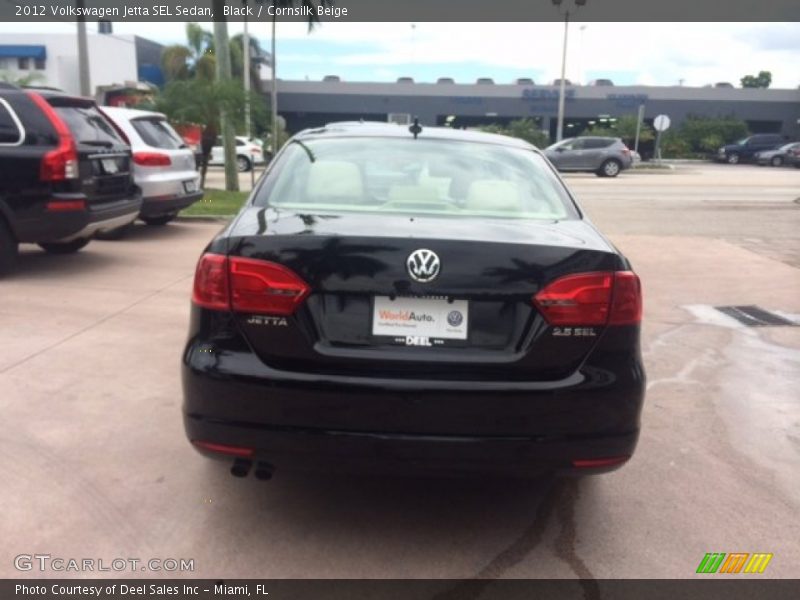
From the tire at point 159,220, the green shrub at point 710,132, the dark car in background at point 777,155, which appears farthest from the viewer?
the green shrub at point 710,132

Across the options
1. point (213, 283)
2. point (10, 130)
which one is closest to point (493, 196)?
point (213, 283)

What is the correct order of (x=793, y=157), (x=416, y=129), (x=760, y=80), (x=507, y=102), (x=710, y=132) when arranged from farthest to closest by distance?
1. (x=760, y=80)
2. (x=507, y=102)
3. (x=710, y=132)
4. (x=793, y=157)
5. (x=416, y=129)

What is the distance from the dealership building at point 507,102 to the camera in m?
51.9

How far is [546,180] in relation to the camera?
379 centimetres

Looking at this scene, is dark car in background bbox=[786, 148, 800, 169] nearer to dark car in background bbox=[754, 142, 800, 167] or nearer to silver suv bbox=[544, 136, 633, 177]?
dark car in background bbox=[754, 142, 800, 167]

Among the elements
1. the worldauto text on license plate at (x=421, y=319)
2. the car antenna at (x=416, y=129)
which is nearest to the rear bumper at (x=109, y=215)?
the car antenna at (x=416, y=129)

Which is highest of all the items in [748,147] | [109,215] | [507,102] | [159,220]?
[507,102]

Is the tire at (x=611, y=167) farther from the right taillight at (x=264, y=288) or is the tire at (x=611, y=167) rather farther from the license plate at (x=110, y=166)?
the right taillight at (x=264, y=288)

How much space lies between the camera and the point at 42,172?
7184 millimetres

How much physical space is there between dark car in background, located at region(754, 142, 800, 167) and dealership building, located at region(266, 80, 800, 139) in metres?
10.1

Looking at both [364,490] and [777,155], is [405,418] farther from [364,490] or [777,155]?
[777,155]

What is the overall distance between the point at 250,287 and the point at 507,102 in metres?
52.2

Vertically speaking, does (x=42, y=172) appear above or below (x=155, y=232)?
above

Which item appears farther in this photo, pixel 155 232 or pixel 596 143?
pixel 596 143
